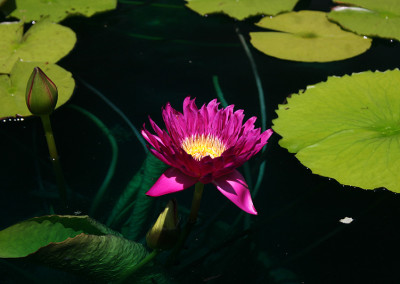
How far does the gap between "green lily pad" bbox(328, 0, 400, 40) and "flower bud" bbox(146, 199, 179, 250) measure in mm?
1761

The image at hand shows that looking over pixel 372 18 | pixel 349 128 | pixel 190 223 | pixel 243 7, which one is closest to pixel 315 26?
pixel 372 18

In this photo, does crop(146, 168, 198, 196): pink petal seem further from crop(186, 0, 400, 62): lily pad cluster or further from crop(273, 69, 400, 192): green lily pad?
crop(186, 0, 400, 62): lily pad cluster

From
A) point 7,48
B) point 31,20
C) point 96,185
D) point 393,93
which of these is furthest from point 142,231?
point 31,20

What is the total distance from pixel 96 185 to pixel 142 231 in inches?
13.3

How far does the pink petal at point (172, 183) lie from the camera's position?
1.11 metres

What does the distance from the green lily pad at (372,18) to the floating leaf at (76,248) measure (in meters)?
1.81

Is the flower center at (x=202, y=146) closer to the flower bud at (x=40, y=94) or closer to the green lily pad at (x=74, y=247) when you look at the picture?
the green lily pad at (x=74, y=247)

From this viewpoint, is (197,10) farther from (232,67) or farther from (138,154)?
(138,154)

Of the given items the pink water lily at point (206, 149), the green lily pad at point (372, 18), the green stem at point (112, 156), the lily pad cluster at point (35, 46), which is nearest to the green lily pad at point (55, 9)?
the lily pad cluster at point (35, 46)

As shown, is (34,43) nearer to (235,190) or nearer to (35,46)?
(35,46)

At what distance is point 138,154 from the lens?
180 cm

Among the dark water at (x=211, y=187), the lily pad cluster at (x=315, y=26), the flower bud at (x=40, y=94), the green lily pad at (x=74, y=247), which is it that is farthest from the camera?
the lily pad cluster at (x=315, y=26)

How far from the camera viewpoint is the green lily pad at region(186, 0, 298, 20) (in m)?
2.60

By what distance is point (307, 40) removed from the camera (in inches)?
94.0
